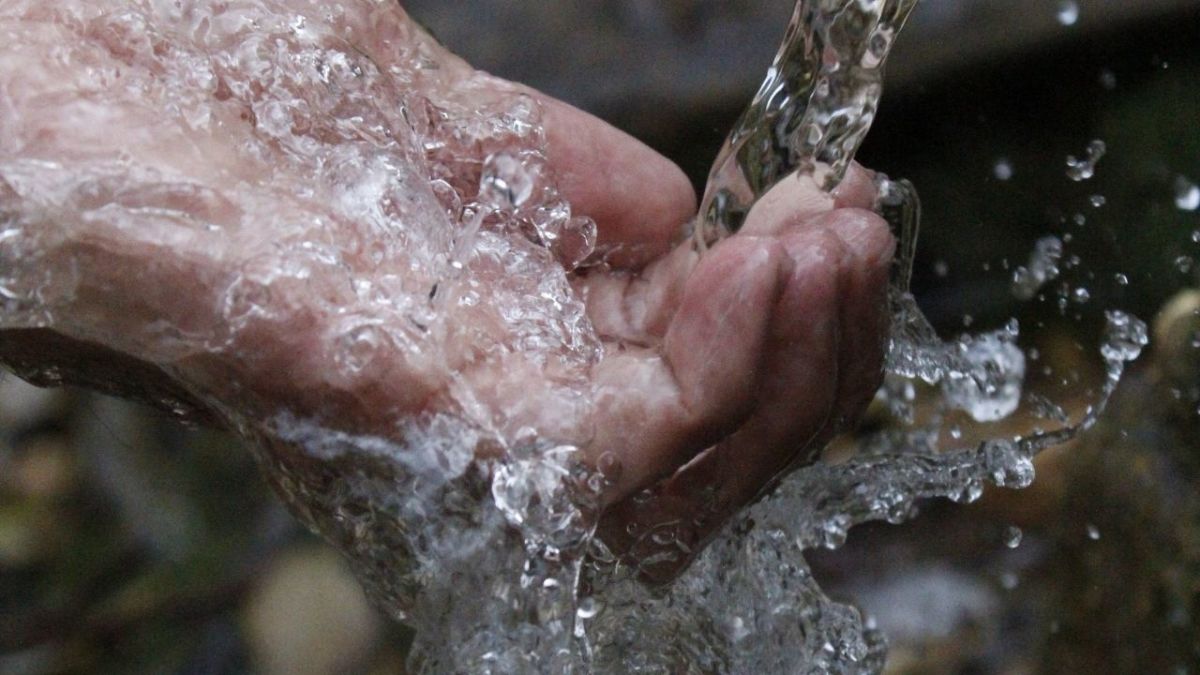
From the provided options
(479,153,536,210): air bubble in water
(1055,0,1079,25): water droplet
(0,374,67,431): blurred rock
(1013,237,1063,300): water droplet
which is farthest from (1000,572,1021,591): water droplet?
(0,374,67,431): blurred rock

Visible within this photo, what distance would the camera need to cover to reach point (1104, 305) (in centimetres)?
260

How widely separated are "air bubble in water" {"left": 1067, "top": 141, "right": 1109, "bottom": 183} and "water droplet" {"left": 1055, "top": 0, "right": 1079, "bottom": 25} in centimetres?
25

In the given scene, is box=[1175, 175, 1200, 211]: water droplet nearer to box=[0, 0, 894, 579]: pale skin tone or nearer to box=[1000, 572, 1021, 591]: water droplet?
box=[1000, 572, 1021, 591]: water droplet

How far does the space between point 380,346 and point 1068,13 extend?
7.05 feet

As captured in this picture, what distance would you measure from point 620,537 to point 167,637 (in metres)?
2.23

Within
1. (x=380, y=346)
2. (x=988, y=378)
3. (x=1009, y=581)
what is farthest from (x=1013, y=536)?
(x=380, y=346)

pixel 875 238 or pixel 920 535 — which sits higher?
pixel 875 238

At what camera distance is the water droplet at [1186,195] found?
2.66 m

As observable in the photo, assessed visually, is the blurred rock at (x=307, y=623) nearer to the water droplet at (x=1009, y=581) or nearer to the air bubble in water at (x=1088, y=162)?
the water droplet at (x=1009, y=581)

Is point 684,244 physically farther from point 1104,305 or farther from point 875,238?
point 1104,305

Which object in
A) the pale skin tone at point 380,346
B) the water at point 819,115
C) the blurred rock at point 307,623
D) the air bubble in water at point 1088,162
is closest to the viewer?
the pale skin tone at point 380,346

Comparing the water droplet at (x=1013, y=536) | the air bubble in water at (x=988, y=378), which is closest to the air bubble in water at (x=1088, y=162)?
the air bubble in water at (x=988, y=378)

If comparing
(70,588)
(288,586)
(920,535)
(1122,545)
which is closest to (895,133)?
(920,535)

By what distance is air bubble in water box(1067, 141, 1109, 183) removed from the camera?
109 inches
